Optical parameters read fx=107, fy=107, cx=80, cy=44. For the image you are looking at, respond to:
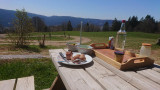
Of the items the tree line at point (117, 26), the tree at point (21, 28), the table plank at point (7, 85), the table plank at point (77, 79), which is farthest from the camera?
the tree line at point (117, 26)

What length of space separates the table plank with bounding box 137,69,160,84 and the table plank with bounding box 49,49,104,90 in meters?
0.51

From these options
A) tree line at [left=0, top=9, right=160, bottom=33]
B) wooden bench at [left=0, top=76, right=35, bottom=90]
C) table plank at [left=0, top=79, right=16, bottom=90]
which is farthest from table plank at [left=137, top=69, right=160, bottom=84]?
tree line at [left=0, top=9, right=160, bottom=33]

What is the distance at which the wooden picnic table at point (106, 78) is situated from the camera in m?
0.81

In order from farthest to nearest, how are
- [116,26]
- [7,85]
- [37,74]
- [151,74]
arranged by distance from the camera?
[116,26]
[37,74]
[7,85]
[151,74]

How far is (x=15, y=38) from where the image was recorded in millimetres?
7246

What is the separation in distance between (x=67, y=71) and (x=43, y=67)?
8.43ft

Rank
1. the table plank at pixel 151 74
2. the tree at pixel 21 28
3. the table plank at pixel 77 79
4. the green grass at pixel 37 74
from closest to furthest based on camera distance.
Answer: the table plank at pixel 77 79
the table plank at pixel 151 74
the green grass at pixel 37 74
the tree at pixel 21 28

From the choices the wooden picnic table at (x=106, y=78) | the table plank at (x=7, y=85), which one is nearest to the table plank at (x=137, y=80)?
the wooden picnic table at (x=106, y=78)

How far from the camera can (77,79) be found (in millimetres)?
906

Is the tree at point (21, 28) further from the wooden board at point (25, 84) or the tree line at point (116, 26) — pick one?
A: the tree line at point (116, 26)

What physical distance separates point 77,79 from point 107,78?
26 centimetres

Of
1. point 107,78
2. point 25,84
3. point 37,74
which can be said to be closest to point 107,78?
point 107,78

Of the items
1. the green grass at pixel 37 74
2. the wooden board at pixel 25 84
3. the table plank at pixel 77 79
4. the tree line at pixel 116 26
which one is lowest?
the green grass at pixel 37 74

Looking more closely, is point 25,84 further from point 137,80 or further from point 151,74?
point 151,74
